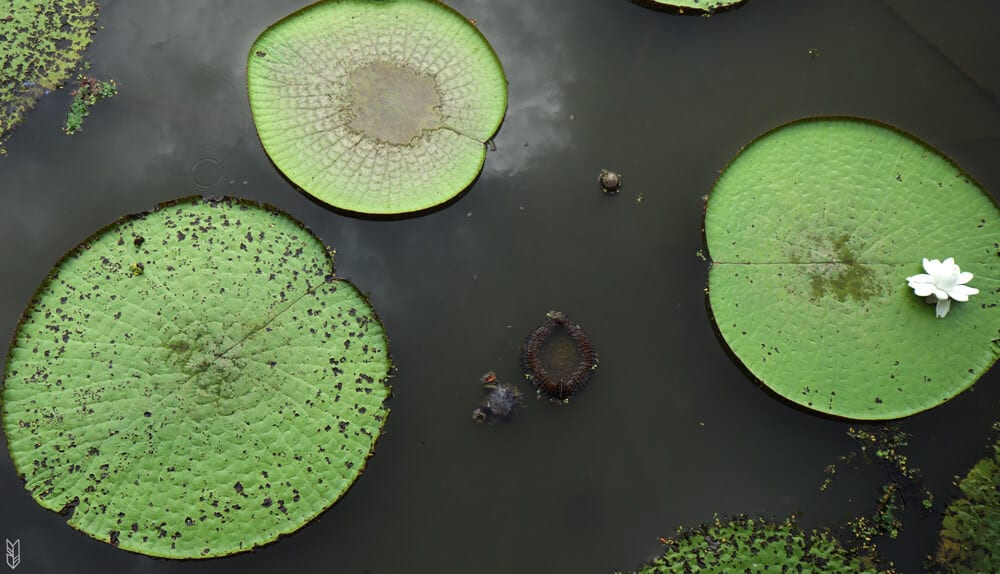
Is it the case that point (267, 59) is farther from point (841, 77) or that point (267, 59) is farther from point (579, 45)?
point (841, 77)

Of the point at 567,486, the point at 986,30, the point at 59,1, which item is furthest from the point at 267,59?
the point at 986,30

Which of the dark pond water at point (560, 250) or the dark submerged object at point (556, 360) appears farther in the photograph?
the dark submerged object at point (556, 360)

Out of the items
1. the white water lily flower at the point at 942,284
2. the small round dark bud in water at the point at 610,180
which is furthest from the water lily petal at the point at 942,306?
the small round dark bud in water at the point at 610,180

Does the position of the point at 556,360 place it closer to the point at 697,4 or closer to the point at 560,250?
the point at 560,250

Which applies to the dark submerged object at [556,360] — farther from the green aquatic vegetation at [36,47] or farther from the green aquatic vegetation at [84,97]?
the green aquatic vegetation at [36,47]

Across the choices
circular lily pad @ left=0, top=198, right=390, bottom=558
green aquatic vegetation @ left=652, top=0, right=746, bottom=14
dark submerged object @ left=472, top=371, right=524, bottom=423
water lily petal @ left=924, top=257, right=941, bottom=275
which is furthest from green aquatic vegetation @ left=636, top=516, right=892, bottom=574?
green aquatic vegetation @ left=652, top=0, right=746, bottom=14

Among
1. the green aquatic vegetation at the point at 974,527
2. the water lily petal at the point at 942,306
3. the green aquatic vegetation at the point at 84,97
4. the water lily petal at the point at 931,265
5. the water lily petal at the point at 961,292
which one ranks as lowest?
the green aquatic vegetation at the point at 974,527
